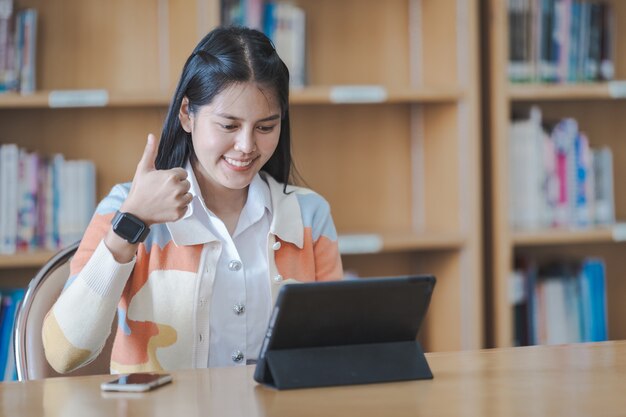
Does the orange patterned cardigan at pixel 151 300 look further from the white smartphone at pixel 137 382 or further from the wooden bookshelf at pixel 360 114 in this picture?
the wooden bookshelf at pixel 360 114

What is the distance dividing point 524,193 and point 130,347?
1.51m

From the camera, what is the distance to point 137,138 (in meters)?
2.70

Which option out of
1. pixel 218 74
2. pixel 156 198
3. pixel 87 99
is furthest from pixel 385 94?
pixel 156 198

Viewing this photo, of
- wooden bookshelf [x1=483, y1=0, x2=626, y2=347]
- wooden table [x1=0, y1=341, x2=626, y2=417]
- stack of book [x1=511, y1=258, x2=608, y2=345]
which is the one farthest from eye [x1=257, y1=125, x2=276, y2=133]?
stack of book [x1=511, y1=258, x2=608, y2=345]

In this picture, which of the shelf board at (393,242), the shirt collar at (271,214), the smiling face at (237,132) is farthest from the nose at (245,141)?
the shelf board at (393,242)

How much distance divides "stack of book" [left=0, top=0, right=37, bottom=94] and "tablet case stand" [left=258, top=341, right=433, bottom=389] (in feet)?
5.14

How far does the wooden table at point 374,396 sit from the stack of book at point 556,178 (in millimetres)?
1499

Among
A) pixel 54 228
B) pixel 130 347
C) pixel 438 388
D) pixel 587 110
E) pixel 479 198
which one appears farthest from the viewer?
pixel 587 110

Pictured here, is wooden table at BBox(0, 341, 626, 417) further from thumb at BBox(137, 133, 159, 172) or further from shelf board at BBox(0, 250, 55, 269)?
shelf board at BBox(0, 250, 55, 269)

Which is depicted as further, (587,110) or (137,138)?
(587,110)

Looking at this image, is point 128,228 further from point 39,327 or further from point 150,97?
point 150,97

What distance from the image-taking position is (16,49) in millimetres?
2439

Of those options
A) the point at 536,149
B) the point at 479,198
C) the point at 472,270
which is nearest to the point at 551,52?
the point at 536,149

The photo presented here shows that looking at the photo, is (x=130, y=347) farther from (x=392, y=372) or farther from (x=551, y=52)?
(x=551, y=52)
